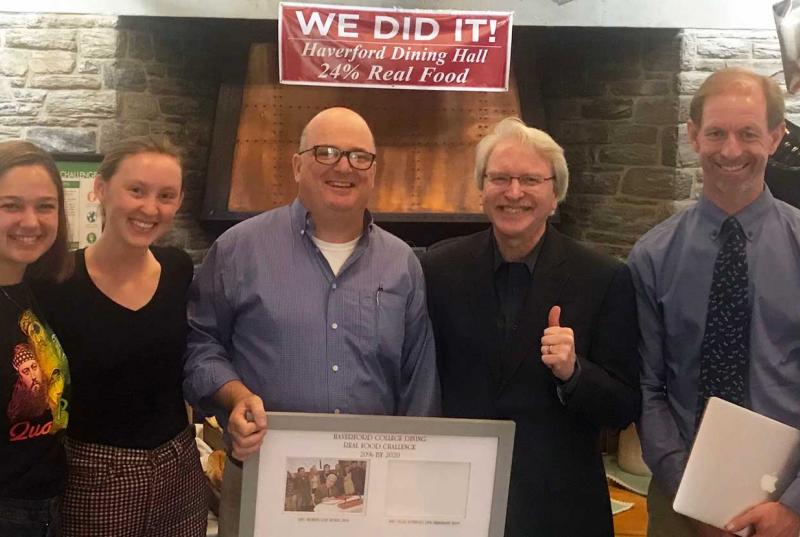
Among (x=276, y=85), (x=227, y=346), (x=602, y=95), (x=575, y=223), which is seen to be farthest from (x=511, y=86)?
(x=227, y=346)

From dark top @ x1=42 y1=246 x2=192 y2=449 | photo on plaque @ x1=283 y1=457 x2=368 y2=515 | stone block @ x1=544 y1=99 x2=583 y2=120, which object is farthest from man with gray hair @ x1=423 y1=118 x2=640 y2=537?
stone block @ x1=544 y1=99 x2=583 y2=120

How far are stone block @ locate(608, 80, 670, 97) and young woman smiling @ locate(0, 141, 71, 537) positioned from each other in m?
3.41

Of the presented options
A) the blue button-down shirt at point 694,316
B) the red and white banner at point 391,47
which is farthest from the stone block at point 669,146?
the blue button-down shirt at point 694,316

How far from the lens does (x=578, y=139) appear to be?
176 inches

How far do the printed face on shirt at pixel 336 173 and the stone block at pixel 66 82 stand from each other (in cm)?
254

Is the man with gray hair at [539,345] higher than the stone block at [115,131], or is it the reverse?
the stone block at [115,131]

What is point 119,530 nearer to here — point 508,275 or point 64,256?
point 64,256

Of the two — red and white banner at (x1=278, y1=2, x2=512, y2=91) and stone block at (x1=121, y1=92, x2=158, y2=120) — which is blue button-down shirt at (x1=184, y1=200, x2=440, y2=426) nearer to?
red and white banner at (x1=278, y1=2, x2=512, y2=91)

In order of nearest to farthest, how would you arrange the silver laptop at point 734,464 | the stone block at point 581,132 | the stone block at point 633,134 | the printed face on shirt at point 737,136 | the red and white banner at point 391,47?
the silver laptop at point 734,464 < the printed face on shirt at point 737,136 < the red and white banner at point 391,47 < the stone block at point 633,134 < the stone block at point 581,132

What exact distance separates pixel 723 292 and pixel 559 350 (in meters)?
0.46

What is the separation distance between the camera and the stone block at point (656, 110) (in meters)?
4.04

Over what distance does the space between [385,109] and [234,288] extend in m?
2.61

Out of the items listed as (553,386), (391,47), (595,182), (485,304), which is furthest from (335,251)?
(595,182)

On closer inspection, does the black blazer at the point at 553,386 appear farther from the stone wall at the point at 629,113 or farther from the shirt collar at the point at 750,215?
the stone wall at the point at 629,113
